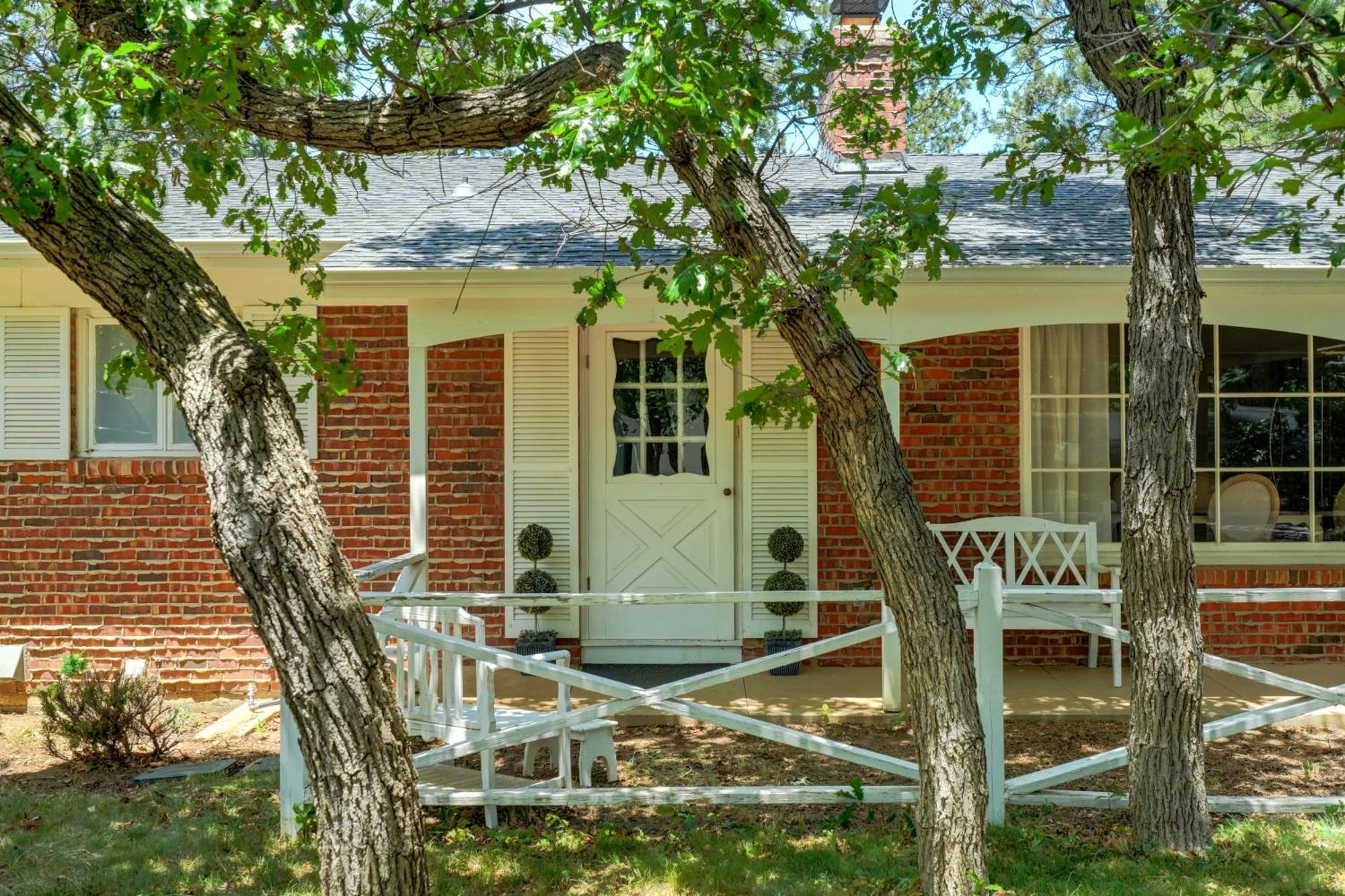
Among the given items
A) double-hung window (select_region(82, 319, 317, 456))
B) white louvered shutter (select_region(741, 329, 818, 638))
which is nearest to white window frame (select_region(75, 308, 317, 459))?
double-hung window (select_region(82, 319, 317, 456))

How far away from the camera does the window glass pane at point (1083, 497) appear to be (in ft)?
27.3

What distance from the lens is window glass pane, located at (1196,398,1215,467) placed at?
27.2 feet

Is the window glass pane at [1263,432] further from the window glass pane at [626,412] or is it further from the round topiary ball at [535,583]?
the round topiary ball at [535,583]

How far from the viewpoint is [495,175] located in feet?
34.1

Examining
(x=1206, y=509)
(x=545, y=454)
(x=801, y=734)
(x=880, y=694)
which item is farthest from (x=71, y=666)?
(x=1206, y=509)

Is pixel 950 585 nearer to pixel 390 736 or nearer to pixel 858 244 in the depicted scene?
pixel 858 244

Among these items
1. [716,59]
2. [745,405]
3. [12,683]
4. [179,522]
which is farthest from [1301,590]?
[12,683]

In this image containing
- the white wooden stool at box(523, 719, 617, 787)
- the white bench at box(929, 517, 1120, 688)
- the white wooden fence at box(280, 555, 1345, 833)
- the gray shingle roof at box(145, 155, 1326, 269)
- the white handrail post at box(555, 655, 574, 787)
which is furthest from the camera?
the white bench at box(929, 517, 1120, 688)

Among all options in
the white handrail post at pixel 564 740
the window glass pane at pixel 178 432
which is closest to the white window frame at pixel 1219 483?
the white handrail post at pixel 564 740

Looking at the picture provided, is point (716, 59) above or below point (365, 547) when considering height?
above

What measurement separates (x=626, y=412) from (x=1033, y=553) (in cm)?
296

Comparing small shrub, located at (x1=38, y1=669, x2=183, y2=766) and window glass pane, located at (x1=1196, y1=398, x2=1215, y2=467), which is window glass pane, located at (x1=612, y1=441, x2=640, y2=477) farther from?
window glass pane, located at (x1=1196, y1=398, x2=1215, y2=467)

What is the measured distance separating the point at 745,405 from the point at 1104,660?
5.25 m

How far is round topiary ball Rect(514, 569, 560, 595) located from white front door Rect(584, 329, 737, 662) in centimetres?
44
